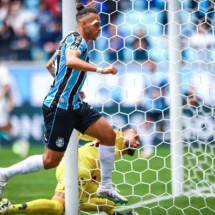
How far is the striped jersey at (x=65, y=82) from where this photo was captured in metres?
6.68

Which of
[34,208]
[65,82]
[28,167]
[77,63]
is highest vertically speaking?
[77,63]

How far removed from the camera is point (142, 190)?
30.5ft

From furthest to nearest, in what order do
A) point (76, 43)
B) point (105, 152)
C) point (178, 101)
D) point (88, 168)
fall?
point (178, 101) → point (88, 168) → point (105, 152) → point (76, 43)

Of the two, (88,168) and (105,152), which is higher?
(105,152)

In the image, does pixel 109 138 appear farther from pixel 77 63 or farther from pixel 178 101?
A: pixel 178 101

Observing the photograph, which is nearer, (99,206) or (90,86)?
(99,206)

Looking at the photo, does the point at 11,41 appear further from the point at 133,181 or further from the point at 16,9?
the point at 133,181

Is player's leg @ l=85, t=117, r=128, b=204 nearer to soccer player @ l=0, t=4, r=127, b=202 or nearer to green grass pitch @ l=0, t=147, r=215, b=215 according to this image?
soccer player @ l=0, t=4, r=127, b=202

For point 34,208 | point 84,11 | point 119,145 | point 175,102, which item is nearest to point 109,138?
point 119,145

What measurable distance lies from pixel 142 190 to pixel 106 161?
7.68 feet

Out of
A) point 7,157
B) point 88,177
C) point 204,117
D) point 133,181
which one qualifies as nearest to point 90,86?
point 7,157

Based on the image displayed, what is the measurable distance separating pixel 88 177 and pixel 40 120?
6.47 m

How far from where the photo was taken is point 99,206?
7.45 meters

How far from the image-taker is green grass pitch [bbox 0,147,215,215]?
792 cm
